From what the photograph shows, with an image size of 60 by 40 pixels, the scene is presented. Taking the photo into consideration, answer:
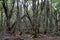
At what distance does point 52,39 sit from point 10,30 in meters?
2.71

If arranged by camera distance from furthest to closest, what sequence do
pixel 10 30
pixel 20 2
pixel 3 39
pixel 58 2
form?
1. pixel 58 2
2. pixel 20 2
3. pixel 10 30
4. pixel 3 39

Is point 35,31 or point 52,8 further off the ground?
point 52,8

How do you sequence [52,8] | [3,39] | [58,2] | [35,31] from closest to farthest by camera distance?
[3,39] < [35,31] < [58,2] < [52,8]

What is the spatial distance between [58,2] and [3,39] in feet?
21.2

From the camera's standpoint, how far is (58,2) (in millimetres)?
13016

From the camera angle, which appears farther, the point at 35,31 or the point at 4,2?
the point at 4,2

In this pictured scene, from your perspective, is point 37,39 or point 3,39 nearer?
point 3,39

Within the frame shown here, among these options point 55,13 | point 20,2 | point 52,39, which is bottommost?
point 52,39

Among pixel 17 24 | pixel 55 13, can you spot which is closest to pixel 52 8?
pixel 55 13

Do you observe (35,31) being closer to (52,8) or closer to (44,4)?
(44,4)

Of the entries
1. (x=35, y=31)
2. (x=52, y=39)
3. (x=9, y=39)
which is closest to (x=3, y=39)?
(x=9, y=39)

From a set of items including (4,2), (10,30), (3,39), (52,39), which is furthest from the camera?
(10,30)

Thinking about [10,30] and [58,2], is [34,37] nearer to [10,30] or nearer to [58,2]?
[10,30]

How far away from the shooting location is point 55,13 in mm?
14445
